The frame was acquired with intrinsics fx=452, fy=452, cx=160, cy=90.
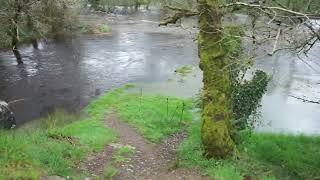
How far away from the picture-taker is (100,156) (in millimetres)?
16328

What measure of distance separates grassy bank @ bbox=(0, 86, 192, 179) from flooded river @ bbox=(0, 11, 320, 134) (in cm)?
172

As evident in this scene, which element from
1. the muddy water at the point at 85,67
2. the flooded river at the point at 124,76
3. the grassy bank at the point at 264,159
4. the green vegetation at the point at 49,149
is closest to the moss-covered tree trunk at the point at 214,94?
the grassy bank at the point at 264,159

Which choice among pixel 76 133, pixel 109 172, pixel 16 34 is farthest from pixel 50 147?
pixel 16 34

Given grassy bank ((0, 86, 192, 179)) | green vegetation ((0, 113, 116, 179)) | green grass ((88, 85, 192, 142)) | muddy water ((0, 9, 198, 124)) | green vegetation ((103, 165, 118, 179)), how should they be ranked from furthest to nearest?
1. muddy water ((0, 9, 198, 124))
2. green grass ((88, 85, 192, 142))
3. green vegetation ((103, 165, 118, 179))
4. grassy bank ((0, 86, 192, 179))
5. green vegetation ((0, 113, 116, 179))

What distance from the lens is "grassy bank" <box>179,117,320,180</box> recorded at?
1505 centimetres

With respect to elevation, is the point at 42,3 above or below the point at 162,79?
above

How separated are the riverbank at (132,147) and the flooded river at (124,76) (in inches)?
118

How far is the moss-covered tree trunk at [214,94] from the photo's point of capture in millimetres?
15086

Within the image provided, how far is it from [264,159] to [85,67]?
2033cm

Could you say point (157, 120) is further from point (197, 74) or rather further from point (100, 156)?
point (197, 74)

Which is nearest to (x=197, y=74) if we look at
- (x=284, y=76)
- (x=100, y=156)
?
(x=284, y=76)

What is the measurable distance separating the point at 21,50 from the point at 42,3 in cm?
456

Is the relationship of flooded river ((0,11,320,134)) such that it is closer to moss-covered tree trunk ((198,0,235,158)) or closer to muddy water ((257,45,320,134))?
muddy water ((257,45,320,134))

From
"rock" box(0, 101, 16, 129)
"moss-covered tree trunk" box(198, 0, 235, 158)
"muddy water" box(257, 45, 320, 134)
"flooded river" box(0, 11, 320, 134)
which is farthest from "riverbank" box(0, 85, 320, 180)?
"flooded river" box(0, 11, 320, 134)
